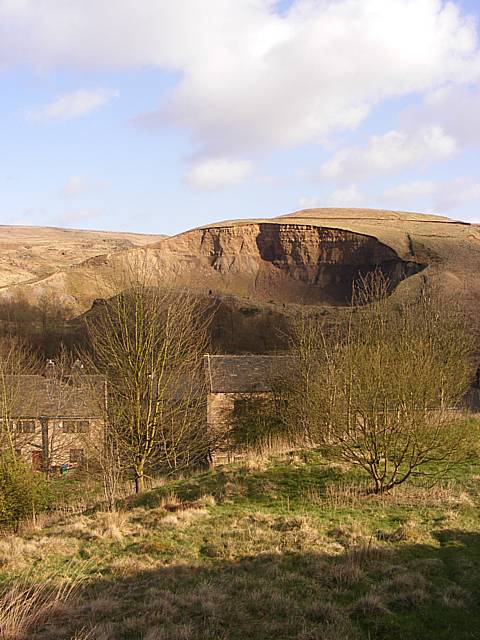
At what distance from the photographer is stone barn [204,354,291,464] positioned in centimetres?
2573

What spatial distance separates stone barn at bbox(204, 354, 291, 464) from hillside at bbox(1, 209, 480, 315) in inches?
1357

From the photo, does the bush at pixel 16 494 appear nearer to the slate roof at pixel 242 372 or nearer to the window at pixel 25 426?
the window at pixel 25 426

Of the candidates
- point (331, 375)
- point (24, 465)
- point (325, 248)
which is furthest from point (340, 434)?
point (325, 248)

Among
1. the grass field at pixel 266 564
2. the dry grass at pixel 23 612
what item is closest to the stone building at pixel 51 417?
the grass field at pixel 266 564

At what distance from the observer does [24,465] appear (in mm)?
14297

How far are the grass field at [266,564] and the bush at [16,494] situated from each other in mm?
1769

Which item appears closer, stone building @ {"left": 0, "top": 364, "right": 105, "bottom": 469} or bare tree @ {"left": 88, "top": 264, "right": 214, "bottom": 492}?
bare tree @ {"left": 88, "top": 264, "right": 214, "bottom": 492}

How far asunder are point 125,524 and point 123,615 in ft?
14.6

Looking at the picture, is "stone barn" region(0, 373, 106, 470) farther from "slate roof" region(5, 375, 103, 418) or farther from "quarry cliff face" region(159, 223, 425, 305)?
"quarry cliff face" region(159, 223, 425, 305)

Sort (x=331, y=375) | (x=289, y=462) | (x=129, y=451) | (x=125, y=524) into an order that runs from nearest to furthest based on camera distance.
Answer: (x=125, y=524) < (x=331, y=375) < (x=289, y=462) < (x=129, y=451)

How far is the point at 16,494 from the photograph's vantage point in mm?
13508

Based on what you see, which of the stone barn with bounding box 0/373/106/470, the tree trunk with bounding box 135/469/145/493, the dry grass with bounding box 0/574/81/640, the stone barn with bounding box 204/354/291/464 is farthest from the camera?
the stone barn with bounding box 204/354/291/464

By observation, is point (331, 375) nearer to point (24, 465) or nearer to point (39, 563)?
point (39, 563)

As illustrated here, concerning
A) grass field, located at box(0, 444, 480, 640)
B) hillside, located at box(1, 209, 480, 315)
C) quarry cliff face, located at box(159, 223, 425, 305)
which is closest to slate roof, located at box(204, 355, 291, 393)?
grass field, located at box(0, 444, 480, 640)
